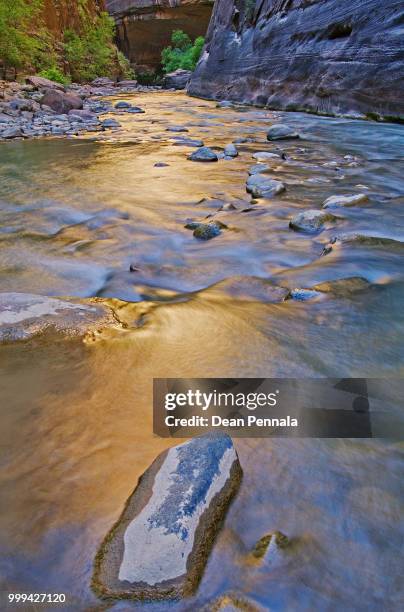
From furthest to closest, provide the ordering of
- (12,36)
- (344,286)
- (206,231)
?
(12,36) < (206,231) < (344,286)

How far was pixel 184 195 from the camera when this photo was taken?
12.1 ft

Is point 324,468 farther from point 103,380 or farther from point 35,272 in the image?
point 35,272

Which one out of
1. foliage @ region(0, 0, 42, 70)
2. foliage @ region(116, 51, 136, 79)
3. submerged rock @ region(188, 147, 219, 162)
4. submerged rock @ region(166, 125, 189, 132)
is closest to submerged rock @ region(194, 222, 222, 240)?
submerged rock @ region(188, 147, 219, 162)

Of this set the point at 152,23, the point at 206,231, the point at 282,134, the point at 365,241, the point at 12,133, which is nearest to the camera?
the point at 365,241

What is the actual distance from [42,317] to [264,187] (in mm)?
2549

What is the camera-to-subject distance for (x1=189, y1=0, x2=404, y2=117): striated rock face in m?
6.82

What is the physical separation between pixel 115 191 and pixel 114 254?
1.62 metres

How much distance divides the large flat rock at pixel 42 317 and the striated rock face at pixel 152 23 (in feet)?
125

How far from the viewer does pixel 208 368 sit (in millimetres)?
1356

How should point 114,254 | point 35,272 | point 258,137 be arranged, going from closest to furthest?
point 35,272, point 114,254, point 258,137

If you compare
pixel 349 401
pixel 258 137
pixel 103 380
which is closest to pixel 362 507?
pixel 349 401

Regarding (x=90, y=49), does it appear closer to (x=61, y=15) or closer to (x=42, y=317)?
(x=61, y=15)

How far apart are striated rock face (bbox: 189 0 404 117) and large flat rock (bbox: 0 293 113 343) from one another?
672 cm

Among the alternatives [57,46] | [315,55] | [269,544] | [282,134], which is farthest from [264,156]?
[57,46]
